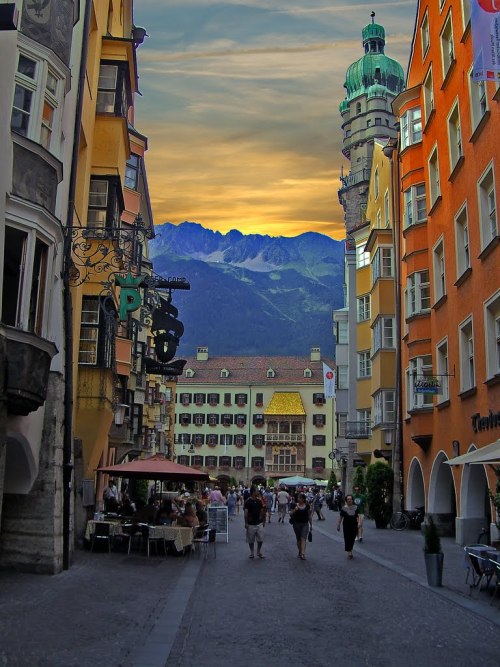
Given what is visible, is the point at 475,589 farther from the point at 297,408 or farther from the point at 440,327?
the point at 297,408

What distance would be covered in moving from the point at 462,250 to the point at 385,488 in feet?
44.7

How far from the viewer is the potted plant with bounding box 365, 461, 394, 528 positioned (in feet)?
113

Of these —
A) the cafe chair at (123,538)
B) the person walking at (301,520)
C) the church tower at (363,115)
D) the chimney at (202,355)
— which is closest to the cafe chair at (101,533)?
the cafe chair at (123,538)

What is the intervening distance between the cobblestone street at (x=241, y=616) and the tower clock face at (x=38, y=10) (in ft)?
34.8

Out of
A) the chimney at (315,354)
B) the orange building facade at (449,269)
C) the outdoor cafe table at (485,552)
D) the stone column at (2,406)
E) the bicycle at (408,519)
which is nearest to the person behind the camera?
the stone column at (2,406)

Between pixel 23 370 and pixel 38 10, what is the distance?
7130 mm

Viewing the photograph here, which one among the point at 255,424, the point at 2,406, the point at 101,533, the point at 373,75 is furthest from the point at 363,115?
the point at 2,406

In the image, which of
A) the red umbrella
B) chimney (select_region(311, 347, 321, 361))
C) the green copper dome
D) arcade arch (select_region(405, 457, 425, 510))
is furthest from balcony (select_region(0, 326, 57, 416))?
chimney (select_region(311, 347, 321, 361))

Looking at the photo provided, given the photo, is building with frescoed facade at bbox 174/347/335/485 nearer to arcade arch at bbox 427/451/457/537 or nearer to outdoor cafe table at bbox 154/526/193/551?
arcade arch at bbox 427/451/457/537

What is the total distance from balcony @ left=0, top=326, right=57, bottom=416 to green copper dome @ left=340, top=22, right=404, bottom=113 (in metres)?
91.5

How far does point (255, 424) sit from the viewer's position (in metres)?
110

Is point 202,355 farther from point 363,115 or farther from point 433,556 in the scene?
point 433,556

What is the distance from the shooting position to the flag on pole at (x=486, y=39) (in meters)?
15.7

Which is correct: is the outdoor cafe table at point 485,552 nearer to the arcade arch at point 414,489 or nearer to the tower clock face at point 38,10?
the tower clock face at point 38,10
